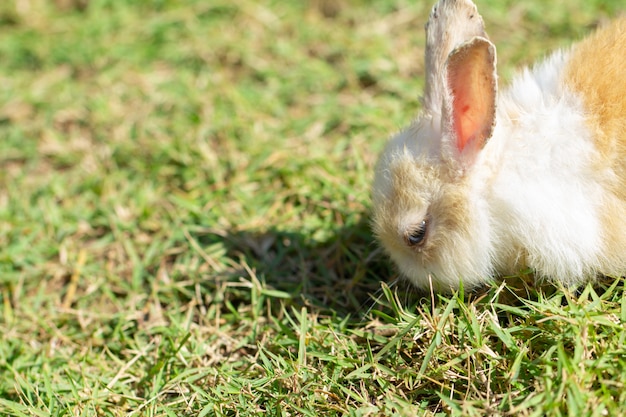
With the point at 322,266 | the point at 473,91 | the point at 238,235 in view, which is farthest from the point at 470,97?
the point at 238,235

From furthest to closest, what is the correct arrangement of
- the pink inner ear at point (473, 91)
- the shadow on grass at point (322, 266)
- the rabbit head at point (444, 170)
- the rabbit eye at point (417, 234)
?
the shadow on grass at point (322, 266), the rabbit eye at point (417, 234), the rabbit head at point (444, 170), the pink inner ear at point (473, 91)

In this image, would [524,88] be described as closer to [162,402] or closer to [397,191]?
[397,191]

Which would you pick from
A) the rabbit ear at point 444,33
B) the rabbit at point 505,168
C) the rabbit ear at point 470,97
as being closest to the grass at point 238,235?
the rabbit at point 505,168

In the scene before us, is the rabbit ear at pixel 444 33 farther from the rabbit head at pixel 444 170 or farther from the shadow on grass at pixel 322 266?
the shadow on grass at pixel 322 266

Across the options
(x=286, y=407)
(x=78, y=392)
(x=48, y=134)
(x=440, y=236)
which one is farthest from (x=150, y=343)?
(x=48, y=134)

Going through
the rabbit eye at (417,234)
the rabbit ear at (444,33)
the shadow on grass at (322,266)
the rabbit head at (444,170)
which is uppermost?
the rabbit ear at (444,33)

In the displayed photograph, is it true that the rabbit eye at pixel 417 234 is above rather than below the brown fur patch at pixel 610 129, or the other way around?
below

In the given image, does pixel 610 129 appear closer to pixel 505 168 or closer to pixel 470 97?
pixel 505 168
